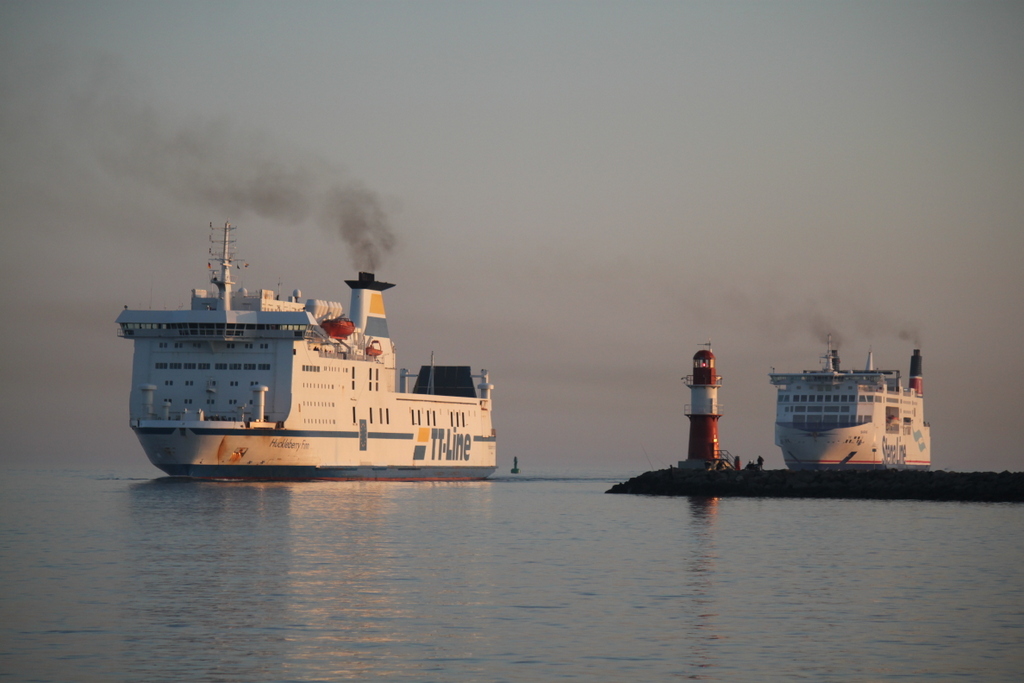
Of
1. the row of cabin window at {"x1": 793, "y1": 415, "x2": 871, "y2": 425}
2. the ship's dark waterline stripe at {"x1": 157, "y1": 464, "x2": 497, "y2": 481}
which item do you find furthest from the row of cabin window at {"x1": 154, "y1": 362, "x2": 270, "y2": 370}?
the row of cabin window at {"x1": 793, "y1": 415, "x2": 871, "y2": 425}

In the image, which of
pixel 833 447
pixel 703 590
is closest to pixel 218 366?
pixel 703 590

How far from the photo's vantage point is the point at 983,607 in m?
24.0

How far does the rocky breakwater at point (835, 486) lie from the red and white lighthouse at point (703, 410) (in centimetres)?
96

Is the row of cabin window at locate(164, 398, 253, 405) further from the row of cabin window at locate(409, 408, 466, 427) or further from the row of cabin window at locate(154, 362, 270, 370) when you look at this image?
the row of cabin window at locate(409, 408, 466, 427)

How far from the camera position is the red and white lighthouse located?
6341 cm

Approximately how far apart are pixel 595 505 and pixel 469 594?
105 ft

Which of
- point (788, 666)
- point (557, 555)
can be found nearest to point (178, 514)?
point (557, 555)

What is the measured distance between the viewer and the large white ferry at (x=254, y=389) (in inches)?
2345

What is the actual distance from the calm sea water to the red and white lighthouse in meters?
17.5

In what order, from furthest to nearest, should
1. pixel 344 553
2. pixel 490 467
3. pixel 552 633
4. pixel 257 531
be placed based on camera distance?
pixel 490 467 < pixel 257 531 < pixel 344 553 < pixel 552 633

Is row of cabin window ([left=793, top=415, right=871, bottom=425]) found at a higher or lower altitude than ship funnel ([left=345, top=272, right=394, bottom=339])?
lower

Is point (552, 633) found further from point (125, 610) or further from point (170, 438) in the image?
point (170, 438)

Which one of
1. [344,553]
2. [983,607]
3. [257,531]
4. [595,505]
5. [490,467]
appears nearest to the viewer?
[983,607]

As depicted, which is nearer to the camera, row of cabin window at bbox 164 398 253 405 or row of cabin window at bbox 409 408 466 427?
row of cabin window at bbox 164 398 253 405
